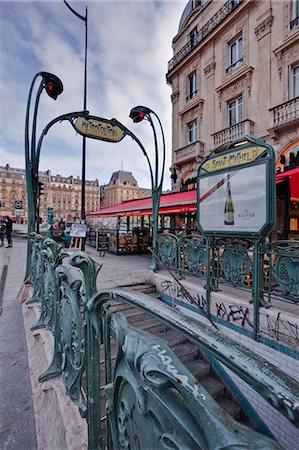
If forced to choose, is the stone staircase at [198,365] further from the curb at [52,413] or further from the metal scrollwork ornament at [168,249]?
the metal scrollwork ornament at [168,249]

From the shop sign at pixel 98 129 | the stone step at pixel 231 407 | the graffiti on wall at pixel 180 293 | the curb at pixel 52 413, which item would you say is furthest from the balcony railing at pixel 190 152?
the curb at pixel 52 413

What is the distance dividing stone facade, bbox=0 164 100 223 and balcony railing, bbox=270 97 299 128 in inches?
2924

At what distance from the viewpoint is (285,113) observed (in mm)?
9250

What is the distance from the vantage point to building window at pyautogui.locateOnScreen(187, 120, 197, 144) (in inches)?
571

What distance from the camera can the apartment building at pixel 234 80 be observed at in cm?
946

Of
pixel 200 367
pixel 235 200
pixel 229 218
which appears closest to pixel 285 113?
pixel 235 200

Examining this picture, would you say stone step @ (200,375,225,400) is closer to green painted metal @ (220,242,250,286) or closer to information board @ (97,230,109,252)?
green painted metal @ (220,242,250,286)

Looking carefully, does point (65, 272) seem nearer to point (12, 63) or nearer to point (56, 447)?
point (56, 447)

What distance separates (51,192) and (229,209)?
96.4 meters

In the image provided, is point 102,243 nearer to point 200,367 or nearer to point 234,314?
point 200,367

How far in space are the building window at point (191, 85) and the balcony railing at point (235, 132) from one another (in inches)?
175

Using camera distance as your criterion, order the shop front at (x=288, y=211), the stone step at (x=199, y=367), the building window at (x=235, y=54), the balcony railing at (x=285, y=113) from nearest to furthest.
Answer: the stone step at (x=199, y=367) < the balcony railing at (x=285, y=113) < the shop front at (x=288, y=211) < the building window at (x=235, y=54)

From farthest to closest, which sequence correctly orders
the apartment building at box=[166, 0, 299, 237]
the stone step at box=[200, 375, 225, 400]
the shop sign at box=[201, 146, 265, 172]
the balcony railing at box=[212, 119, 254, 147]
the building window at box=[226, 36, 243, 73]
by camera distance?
the building window at box=[226, 36, 243, 73] < the balcony railing at box=[212, 119, 254, 147] < the apartment building at box=[166, 0, 299, 237] < the stone step at box=[200, 375, 225, 400] < the shop sign at box=[201, 146, 265, 172]

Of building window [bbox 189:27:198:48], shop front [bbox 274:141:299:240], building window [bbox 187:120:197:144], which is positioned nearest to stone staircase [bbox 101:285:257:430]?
shop front [bbox 274:141:299:240]
